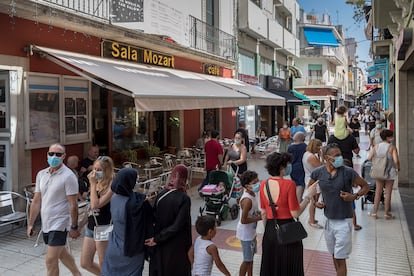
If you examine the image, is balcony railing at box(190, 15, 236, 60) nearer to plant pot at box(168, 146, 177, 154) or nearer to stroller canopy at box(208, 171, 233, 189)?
plant pot at box(168, 146, 177, 154)

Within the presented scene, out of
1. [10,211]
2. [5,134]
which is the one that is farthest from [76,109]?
[10,211]

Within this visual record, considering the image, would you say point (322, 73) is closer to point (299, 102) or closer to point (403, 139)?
point (299, 102)

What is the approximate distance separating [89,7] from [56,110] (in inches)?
98.6

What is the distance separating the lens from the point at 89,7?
9289 millimetres

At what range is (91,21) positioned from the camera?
917cm

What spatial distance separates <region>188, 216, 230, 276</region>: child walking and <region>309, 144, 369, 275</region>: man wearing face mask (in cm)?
137

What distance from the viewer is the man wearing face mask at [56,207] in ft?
14.8

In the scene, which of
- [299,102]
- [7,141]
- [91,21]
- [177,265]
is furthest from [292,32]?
[177,265]

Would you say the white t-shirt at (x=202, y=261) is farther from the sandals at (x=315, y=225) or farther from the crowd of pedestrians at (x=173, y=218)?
the sandals at (x=315, y=225)

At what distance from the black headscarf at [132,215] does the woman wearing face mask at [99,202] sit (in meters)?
0.56

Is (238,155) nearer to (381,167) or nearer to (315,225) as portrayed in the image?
(315,225)

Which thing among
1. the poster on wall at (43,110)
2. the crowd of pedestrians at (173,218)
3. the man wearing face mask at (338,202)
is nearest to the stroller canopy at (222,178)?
the crowd of pedestrians at (173,218)

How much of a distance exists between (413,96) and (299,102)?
14.7m

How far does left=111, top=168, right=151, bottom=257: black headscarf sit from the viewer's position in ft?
12.1
